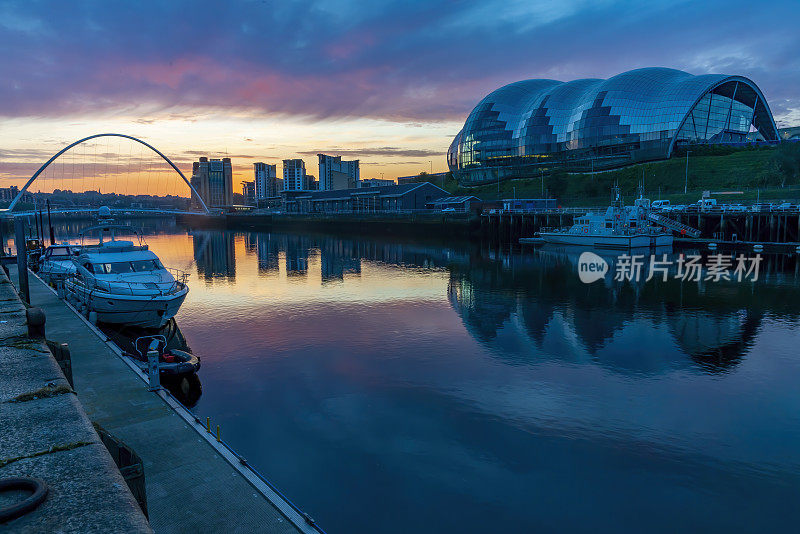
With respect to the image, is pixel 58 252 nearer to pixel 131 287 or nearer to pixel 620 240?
pixel 131 287

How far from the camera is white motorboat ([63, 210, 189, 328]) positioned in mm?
25750

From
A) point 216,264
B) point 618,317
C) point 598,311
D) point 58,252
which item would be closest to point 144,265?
point 58,252

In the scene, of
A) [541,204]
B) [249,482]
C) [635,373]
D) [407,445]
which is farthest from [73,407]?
[541,204]

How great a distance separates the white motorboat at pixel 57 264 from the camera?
37.9 m

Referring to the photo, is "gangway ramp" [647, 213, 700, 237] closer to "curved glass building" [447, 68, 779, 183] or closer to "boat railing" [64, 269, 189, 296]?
"curved glass building" [447, 68, 779, 183]

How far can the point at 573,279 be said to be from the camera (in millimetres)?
45906

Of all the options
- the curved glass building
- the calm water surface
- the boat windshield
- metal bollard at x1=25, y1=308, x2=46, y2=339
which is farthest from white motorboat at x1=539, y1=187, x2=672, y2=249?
metal bollard at x1=25, y1=308, x2=46, y2=339

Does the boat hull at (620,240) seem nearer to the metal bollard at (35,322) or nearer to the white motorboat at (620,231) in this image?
the white motorboat at (620,231)

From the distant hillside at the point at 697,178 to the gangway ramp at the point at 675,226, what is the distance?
70.2 ft

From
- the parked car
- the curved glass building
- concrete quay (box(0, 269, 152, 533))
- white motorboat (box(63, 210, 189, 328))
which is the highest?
the curved glass building

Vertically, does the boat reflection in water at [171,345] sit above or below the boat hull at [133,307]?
below

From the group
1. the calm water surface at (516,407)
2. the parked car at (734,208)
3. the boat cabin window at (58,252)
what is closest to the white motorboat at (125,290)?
the calm water surface at (516,407)

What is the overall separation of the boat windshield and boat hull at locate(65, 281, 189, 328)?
161cm

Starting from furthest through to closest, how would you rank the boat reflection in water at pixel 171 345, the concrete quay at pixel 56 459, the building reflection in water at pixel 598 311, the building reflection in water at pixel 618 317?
1. the building reflection in water at pixel 598 311
2. the building reflection in water at pixel 618 317
3. the boat reflection in water at pixel 171 345
4. the concrete quay at pixel 56 459
